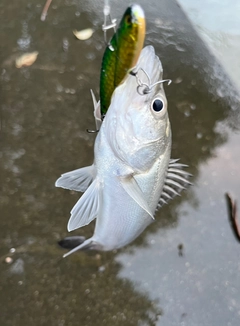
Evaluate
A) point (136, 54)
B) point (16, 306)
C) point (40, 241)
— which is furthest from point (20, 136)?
point (136, 54)

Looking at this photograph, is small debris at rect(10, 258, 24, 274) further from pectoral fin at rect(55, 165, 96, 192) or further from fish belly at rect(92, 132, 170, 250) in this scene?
pectoral fin at rect(55, 165, 96, 192)

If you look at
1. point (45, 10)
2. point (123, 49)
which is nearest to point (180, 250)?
point (123, 49)

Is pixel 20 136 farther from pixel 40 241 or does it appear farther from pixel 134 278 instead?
pixel 134 278

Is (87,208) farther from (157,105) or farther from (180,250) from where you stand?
(180,250)

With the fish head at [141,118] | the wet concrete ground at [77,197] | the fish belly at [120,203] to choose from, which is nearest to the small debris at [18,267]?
the wet concrete ground at [77,197]

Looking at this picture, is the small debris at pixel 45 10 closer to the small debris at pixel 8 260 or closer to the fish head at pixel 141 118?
the fish head at pixel 141 118

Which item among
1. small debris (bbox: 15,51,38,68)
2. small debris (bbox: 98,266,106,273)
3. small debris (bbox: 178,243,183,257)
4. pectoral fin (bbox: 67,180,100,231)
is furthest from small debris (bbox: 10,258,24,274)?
small debris (bbox: 15,51,38,68)
